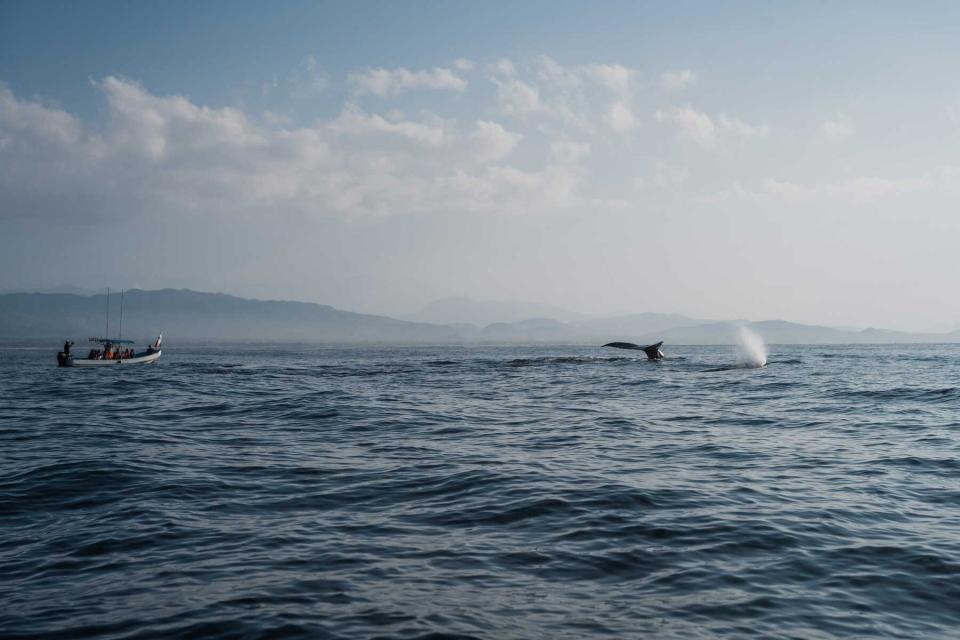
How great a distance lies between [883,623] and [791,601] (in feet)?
3.13

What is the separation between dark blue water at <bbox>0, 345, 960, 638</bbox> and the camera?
8.32 metres

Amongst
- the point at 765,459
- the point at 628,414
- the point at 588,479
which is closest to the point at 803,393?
the point at 628,414

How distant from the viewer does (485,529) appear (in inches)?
472

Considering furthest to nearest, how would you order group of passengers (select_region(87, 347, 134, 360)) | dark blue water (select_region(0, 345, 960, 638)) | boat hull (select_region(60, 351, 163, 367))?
group of passengers (select_region(87, 347, 134, 360)) < boat hull (select_region(60, 351, 163, 367)) < dark blue water (select_region(0, 345, 960, 638))

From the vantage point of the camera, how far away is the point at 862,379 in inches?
1962

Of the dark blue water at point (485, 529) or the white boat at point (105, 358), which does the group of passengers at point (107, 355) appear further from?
the dark blue water at point (485, 529)

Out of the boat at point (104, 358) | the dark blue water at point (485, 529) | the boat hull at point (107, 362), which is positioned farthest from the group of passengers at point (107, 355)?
the dark blue water at point (485, 529)

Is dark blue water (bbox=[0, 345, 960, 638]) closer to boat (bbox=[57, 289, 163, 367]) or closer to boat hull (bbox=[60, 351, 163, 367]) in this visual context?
boat (bbox=[57, 289, 163, 367])

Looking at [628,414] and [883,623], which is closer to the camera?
[883,623]

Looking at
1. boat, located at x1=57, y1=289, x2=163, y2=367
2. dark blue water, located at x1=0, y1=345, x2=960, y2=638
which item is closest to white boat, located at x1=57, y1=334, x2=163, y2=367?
boat, located at x1=57, y1=289, x2=163, y2=367

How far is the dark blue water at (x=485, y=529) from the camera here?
8.32 metres

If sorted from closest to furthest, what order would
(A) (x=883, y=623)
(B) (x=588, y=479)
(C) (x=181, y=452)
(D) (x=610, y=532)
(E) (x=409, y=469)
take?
(A) (x=883, y=623)
(D) (x=610, y=532)
(B) (x=588, y=479)
(E) (x=409, y=469)
(C) (x=181, y=452)

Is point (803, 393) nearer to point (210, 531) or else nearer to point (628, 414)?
point (628, 414)

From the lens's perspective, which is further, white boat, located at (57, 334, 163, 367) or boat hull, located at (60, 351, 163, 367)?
boat hull, located at (60, 351, 163, 367)
